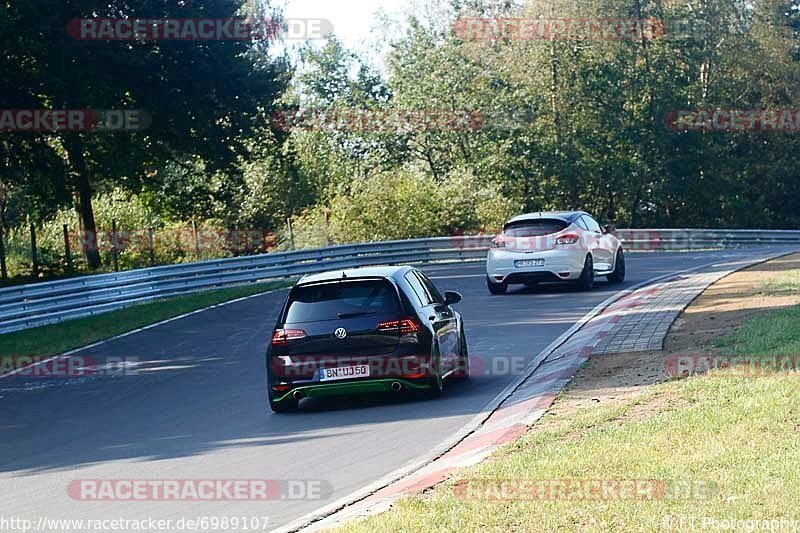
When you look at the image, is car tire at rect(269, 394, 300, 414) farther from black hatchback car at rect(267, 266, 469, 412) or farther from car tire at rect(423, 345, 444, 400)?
car tire at rect(423, 345, 444, 400)

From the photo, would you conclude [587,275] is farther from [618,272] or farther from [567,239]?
[618,272]

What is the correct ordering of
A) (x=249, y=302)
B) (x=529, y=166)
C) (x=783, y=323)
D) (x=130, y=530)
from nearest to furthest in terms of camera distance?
(x=130, y=530) < (x=783, y=323) < (x=249, y=302) < (x=529, y=166)

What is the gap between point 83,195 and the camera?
38.2 meters

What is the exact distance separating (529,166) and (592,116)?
446 cm

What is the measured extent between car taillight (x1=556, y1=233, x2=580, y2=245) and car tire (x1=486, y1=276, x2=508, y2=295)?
160 cm

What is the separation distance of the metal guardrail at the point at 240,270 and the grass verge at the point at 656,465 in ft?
48.0

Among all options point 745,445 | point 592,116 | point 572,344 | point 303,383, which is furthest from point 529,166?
point 745,445

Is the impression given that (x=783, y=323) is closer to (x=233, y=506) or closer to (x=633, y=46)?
(x=233, y=506)

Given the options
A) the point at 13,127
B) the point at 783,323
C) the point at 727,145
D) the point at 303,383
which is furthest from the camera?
the point at 727,145

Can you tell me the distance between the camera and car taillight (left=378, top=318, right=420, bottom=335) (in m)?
12.1

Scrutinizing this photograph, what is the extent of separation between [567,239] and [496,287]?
6.33 feet

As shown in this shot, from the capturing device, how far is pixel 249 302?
25.4 metres

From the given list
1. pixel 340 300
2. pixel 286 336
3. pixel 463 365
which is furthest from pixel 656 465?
pixel 463 365

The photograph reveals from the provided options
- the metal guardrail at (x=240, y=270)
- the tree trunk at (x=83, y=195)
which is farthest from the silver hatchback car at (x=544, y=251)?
the tree trunk at (x=83, y=195)
